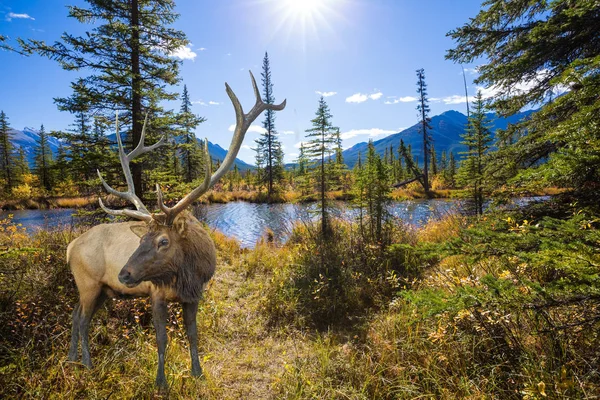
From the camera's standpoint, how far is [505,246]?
2021 mm

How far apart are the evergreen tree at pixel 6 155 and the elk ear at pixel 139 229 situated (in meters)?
43.2

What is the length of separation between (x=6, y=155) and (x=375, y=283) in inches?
1925

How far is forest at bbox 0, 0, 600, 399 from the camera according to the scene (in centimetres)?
204

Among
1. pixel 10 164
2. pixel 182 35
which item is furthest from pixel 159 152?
pixel 10 164

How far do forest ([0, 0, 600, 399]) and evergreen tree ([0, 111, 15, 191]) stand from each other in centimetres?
3841

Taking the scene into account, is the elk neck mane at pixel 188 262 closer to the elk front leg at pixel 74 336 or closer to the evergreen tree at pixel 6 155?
the elk front leg at pixel 74 336

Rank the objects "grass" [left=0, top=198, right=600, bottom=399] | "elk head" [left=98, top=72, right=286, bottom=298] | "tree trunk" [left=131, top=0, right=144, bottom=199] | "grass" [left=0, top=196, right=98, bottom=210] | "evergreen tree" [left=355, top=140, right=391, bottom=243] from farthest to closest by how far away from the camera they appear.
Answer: "grass" [left=0, top=196, right=98, bottom=210] → "tree trunk" [left=131, top=0, right=144, bottom=199] → "evergreen tree" [left=355, top=140, right=391, bottom=243] → "elk head" [left=98, top=72, right=286, bottom=298] → "grass" [left=0, top=198, right=600, bottom=399]

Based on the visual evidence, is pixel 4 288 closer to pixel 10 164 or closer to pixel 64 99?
pixel 64 99

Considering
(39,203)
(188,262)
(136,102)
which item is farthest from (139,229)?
(39,203)

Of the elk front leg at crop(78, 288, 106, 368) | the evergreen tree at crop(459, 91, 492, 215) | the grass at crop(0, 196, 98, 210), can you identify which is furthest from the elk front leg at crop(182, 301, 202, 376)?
the grass at crop(0, 196, 98, 210)

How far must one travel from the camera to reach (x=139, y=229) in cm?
281

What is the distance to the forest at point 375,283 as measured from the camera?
2.04 m

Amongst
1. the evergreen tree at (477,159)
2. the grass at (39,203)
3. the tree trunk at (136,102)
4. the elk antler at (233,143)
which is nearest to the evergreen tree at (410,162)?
the evergreen tree at (477,159)

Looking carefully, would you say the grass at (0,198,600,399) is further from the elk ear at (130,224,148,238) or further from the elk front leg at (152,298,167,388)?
the elk ear at (130,224,148,238)
